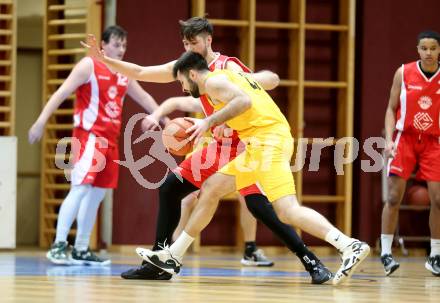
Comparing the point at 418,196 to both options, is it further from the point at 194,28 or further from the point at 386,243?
the point at 194,28

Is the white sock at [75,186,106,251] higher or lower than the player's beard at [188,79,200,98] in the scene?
lower

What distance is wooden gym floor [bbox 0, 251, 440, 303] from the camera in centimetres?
423

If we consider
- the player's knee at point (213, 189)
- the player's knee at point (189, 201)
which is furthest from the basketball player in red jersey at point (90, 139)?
the player's knee at point (213, 189)

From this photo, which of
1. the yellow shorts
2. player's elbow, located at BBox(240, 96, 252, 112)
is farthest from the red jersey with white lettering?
player's elbow, located at BBox(240, 96, 252, 112)

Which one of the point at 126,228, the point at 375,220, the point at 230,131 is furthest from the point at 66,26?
the point at 230,131

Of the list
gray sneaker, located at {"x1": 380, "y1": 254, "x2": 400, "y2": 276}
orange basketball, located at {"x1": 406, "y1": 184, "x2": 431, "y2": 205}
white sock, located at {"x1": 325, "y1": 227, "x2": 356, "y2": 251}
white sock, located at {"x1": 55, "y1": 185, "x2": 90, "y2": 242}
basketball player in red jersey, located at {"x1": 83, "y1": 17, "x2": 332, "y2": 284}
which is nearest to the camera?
white sock, located at {"x1": 325, "y1": 227, "x2": 356, "y2": 251}

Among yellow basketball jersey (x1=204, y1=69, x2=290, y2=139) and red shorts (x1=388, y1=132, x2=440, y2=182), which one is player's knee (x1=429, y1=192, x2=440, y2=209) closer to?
red shorts (x1=388, y1=132, x2=440, y2=182)

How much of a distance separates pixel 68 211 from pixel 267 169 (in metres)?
2.14

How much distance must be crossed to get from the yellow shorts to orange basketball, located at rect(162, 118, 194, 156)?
345 millimetres

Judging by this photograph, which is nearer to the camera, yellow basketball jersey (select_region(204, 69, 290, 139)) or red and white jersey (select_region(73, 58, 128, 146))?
yellow basketball jersey (select_region(204, 69, 290, 139))

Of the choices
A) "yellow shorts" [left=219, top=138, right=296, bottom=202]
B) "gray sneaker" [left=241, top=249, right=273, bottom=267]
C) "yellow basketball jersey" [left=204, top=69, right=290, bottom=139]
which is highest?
"yellow basketball jersey" [left=204, top=69, right=290, bottom=139]

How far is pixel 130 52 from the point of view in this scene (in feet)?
28.2

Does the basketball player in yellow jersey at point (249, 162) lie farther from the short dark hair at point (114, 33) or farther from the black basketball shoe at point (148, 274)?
the short dark hair at point (114, 33)

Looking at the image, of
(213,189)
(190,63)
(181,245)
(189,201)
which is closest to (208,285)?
(181,245)
